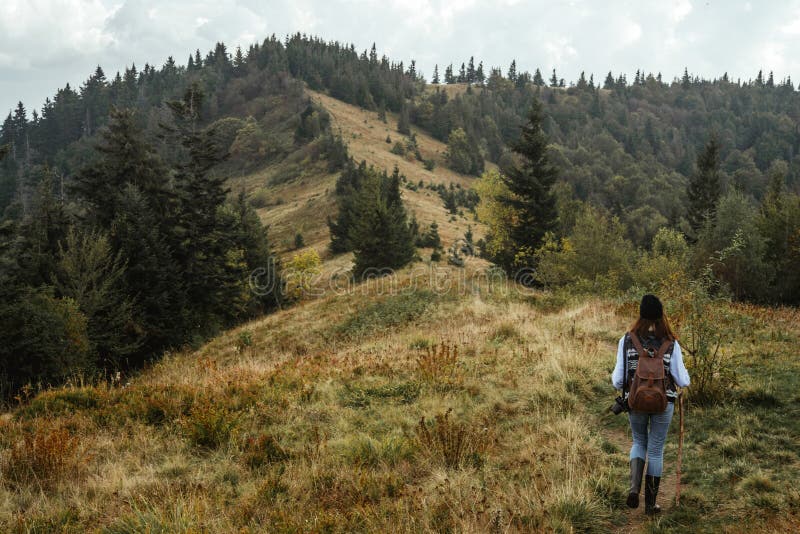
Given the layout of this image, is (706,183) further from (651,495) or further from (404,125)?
(404,125)

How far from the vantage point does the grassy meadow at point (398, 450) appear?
4270mm

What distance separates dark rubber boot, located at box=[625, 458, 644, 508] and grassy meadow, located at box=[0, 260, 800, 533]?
107mm

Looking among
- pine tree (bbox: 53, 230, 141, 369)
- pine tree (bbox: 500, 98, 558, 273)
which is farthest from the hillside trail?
pine tree (bbox: 500, 98, 558, 273)

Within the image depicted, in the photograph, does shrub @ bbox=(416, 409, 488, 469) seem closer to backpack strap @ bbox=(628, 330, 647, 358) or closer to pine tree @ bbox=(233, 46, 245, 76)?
backpack strap @ bbox=(628, 330, 647, 358)

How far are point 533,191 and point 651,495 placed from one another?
108 ft

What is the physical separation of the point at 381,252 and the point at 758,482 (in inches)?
1399

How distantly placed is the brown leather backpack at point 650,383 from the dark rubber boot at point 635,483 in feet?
1.88

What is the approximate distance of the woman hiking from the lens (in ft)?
14.5

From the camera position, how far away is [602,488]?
184 inches

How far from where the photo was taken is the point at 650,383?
443cm

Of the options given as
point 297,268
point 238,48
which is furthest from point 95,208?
point 238,48

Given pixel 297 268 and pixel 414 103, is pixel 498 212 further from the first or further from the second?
pixel 414 103

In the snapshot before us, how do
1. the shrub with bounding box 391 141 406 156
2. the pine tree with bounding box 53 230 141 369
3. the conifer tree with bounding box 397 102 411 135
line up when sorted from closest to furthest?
the pine tree with bounding box 53 230 141 369
the shrub with bounding box 391 141 406 156
the conifer tree with bounding box 397 102 411 135

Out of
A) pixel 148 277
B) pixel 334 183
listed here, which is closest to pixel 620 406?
pixel 148 277
